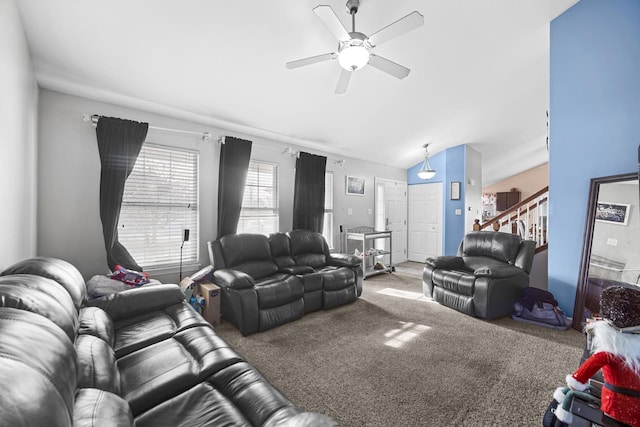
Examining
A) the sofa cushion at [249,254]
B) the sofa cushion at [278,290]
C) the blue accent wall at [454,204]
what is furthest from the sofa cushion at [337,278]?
the blue accent wall at [454,204]

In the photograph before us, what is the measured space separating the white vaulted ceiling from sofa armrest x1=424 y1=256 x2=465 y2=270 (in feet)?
7.62

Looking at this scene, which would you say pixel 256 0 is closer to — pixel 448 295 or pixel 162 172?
pixel 162 172

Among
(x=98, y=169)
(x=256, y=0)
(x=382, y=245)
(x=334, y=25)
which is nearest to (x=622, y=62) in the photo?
(x=334, y=25)

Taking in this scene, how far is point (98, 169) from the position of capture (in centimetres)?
287

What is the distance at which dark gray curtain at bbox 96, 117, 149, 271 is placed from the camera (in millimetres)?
2777

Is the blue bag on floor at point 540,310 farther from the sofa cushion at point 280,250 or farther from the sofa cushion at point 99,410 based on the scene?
the sofa cushion at point 99,410

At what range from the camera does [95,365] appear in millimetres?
1217

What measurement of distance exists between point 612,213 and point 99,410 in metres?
4.04

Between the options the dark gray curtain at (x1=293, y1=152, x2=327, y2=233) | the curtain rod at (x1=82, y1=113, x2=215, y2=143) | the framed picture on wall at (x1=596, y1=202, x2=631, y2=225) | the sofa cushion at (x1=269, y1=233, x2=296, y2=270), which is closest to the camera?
the framed picture on wall at (x1=596, y1=202, x2=631, y2=225)

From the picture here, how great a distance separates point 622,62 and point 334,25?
113 inches

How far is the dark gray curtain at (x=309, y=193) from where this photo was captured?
4.52m

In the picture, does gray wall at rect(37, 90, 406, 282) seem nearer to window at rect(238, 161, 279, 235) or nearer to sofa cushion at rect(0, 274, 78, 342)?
window at rect(238, 161, 279, 235)

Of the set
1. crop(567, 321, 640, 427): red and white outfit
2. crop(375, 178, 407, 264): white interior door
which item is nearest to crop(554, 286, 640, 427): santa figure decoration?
crop(567, 321, 640, 427): red and white outfit

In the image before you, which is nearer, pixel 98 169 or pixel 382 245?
pixel 98 169
